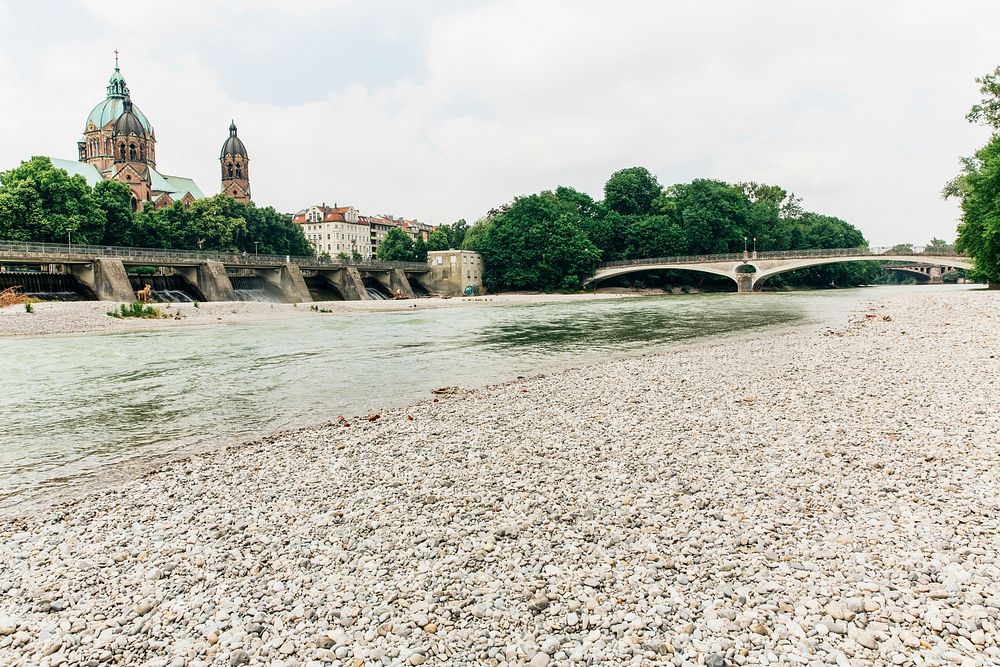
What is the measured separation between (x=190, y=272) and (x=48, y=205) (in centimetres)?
1510

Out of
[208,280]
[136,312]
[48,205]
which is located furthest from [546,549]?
[48,205]

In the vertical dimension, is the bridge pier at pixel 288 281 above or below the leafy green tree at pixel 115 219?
below

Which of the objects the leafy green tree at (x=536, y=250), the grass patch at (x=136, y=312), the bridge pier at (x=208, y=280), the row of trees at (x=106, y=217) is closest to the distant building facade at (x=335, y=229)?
the row of trees at (x=106, y=217)

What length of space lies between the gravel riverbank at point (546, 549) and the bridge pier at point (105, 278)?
41.5 m

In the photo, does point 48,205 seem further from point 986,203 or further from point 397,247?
point 986,203

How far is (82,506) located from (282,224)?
81.5 meters

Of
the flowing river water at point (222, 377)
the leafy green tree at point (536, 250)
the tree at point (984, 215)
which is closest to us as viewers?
the flowing river water at point (222, 377)

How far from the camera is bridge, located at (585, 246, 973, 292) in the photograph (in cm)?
6531

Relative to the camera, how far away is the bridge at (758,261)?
65312 millimetres

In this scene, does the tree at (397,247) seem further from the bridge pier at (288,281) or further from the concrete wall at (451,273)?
the bridge pier at (288,281)

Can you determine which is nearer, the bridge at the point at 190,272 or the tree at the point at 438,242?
the bridge at the point at 190,272

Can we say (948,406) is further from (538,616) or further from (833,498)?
(538,616)

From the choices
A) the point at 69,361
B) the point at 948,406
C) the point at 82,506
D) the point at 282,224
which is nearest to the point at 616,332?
the point at 948,406

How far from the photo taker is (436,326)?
31.8 meters
